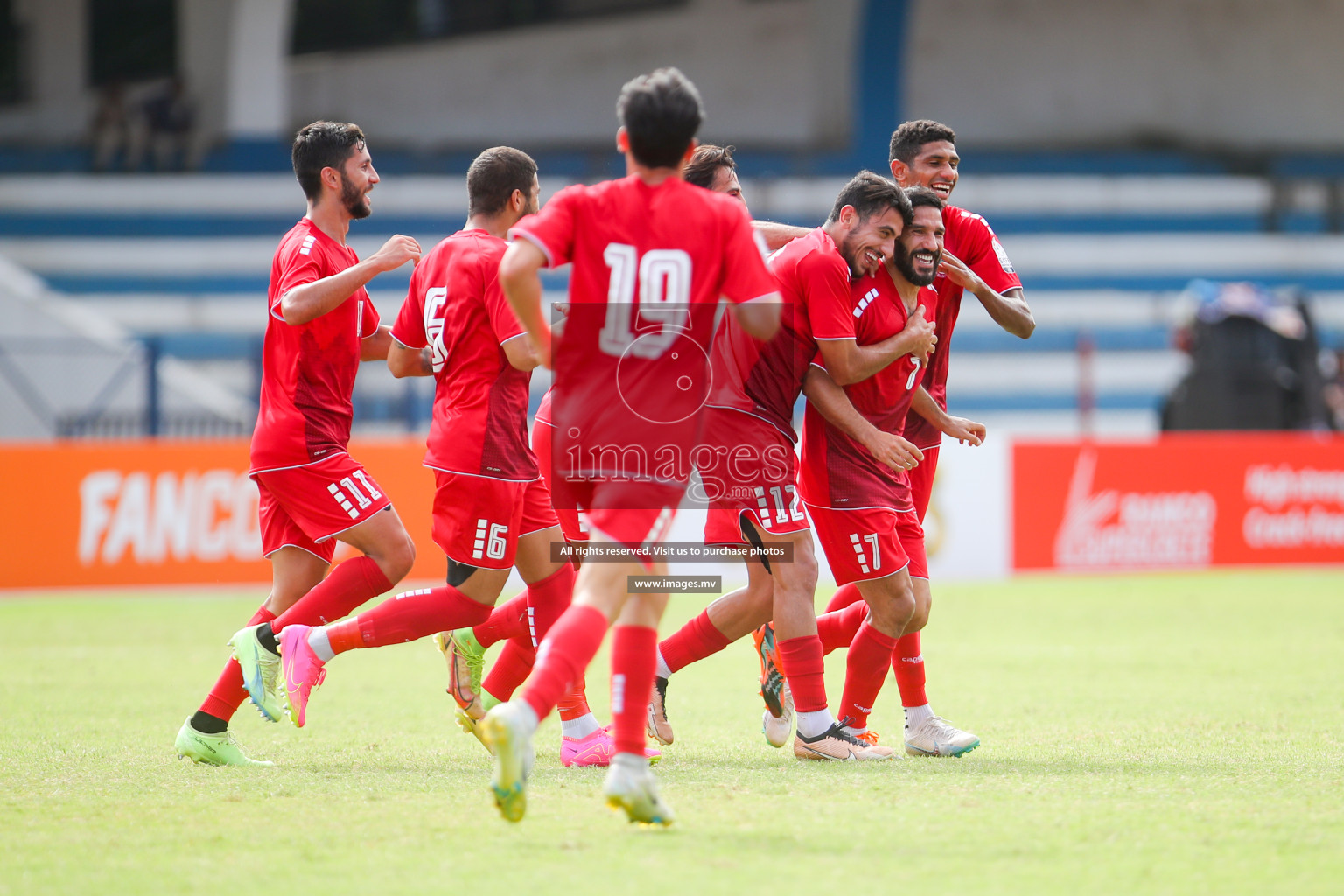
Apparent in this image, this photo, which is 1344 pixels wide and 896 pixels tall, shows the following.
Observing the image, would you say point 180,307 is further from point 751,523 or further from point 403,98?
point 751,523

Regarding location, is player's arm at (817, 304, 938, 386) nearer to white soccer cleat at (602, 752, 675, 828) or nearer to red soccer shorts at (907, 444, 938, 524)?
red soccer shorts at (907, 444, 938, 524)

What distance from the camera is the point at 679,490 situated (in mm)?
3996

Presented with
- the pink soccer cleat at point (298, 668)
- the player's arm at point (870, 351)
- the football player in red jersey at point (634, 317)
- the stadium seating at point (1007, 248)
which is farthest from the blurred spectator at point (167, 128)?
the football player in red jersey at point (634, 317)

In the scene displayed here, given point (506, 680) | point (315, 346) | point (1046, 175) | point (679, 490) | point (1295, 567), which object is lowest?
point (1295, 567)

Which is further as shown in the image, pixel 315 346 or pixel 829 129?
pixel 829 129

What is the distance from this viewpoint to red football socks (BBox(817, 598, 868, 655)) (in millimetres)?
5777

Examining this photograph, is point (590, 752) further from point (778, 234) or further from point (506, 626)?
point (778, 234)

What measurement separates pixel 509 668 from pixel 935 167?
255cm

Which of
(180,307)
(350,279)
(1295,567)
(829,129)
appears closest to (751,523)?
(350,279)

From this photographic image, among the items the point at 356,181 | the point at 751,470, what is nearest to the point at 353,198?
the point at 356,181

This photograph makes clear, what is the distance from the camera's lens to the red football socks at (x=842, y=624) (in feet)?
19.0

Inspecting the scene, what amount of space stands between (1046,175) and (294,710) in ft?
73.3

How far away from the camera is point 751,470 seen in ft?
16.6

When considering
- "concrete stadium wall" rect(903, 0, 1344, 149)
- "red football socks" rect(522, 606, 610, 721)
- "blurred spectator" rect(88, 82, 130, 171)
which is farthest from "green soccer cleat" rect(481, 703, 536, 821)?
"concrete stadium wall" rect(903, 0, 1344, 149)
